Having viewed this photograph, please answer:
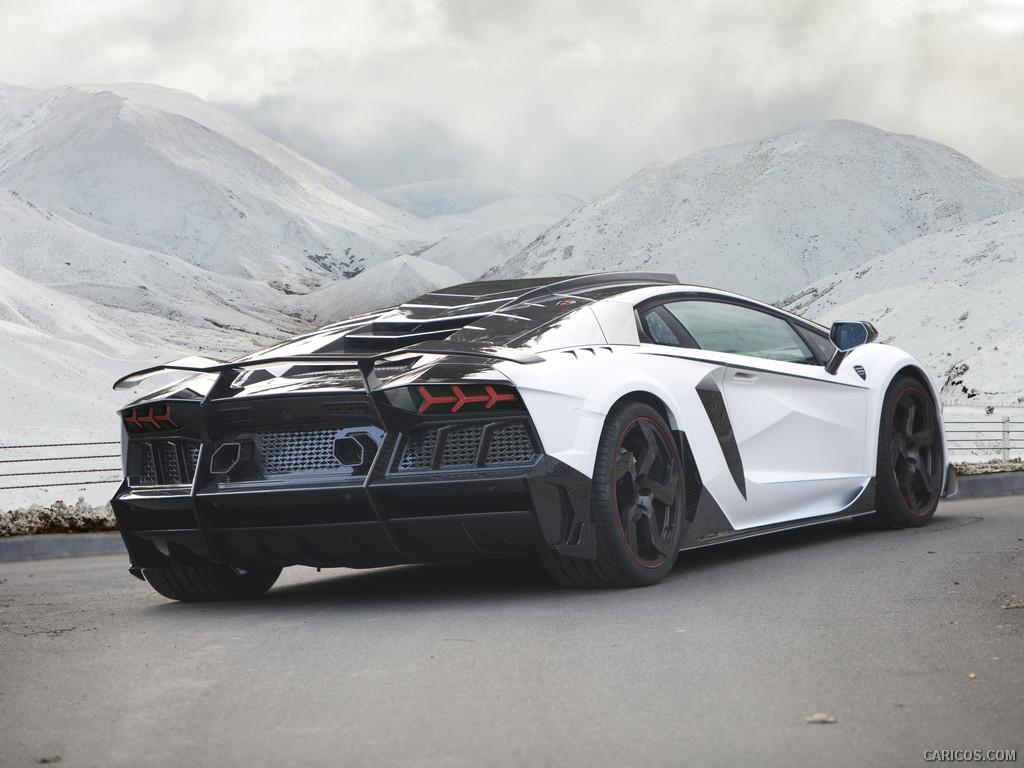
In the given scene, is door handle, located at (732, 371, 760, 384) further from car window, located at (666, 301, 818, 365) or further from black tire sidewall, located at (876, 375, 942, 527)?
black tire sidewall, located at (876, 375, 942, 527)

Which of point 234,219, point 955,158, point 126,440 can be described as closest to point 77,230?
point 234,219

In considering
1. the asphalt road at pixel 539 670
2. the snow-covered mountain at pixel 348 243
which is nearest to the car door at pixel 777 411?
the asphalt road at pixel 539 670

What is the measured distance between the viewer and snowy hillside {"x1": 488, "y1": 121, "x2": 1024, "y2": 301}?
7156 cm

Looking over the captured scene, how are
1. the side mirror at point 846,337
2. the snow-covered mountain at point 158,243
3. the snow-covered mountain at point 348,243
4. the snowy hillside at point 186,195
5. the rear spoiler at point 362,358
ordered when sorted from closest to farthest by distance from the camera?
the rear spoiler at point 362,358
the side mirror at point 846,337
the snow-covered mountain at point 158,243
the snow-covered mountain at point 348,243
the snowy hillside at point 186,195

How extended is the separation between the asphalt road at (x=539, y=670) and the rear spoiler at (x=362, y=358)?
3.43ft

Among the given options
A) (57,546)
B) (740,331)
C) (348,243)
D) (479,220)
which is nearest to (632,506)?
(740,331)

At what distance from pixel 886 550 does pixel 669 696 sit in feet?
11.1

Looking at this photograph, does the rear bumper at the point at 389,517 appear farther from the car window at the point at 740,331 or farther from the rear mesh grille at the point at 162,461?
the car window at the point at 740,331

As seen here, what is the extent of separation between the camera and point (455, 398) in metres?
4.78

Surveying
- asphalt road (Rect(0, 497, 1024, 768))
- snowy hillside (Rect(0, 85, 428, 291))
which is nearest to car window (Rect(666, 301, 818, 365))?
asphalt road (Rect(0, 497, 1024, 768))

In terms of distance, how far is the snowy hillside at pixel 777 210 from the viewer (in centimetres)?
7156

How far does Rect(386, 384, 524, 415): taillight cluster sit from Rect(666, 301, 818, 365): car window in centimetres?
151

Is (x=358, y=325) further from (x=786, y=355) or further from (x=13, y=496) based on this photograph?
(x=13, y=496)

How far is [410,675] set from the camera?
384 cm
